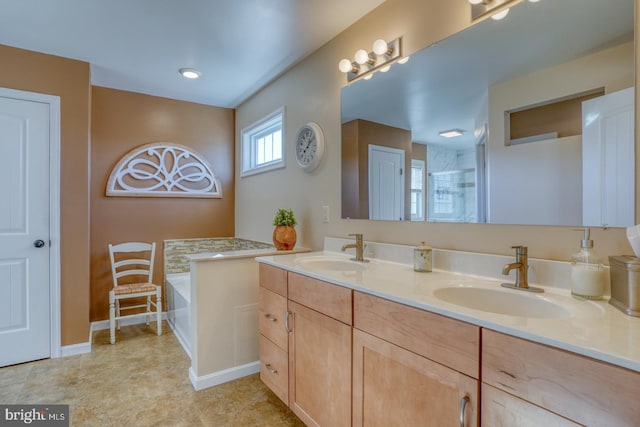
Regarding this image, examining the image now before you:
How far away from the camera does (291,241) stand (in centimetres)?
242

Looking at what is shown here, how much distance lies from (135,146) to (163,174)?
38 cm

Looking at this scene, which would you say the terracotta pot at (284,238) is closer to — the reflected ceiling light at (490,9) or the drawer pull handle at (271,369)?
the drawer pull handle at (271,369)

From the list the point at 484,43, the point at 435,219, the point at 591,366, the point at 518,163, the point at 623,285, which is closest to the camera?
the point at 591,366

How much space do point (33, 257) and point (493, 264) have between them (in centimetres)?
322

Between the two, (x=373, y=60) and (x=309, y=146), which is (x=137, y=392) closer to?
(x=309, y=146)

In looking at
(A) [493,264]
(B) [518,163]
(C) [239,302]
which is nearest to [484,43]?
(B) [518,163]

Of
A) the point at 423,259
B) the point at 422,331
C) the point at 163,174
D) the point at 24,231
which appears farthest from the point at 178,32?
the point at 422,331

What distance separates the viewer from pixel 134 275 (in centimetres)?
341

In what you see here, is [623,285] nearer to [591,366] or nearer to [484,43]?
[591,366]

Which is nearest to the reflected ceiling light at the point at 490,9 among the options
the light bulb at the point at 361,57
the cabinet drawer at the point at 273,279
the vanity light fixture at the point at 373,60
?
the vanity light fixture at the point at 373,60

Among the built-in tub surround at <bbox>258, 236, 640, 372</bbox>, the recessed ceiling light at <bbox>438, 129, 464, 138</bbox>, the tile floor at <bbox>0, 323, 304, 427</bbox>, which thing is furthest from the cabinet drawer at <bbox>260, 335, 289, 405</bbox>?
the recessed ceiling light at <bbox>438, 129, 464, 138</bbox>

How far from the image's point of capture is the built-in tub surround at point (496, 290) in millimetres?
731

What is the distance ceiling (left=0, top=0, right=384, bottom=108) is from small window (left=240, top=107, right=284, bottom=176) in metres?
0.43

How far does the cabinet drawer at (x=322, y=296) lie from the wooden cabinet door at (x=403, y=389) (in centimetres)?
11
